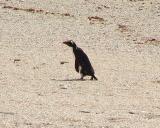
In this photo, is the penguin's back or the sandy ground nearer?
the sandy ground

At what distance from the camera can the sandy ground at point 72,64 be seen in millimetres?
12413

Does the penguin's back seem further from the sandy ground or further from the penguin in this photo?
the sandy ground

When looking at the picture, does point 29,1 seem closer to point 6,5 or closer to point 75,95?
point 6,5

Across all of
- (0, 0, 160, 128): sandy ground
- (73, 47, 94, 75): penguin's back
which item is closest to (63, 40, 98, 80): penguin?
(73, 47, 94, 75): penguin's back

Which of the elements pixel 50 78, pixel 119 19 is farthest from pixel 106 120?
pixel 119 19

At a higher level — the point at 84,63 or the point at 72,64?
the point at 84,63

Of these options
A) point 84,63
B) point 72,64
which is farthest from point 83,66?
point 72,64

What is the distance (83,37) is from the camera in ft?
108

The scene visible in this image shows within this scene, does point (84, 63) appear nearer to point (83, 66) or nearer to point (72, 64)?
point (83, 66)

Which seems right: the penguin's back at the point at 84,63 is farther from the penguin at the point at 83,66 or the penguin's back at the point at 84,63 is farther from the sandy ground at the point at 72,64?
the sandy ground at the point at 72,64

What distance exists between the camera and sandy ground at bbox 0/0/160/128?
12413 mm

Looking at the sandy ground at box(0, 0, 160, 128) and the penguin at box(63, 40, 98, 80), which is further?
the penguin at box(63, 40, 98, 80)

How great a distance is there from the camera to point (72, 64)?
23.2 meters

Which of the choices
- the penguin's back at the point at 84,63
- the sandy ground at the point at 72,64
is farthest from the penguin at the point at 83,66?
the sandy ground at the point at 72,64
